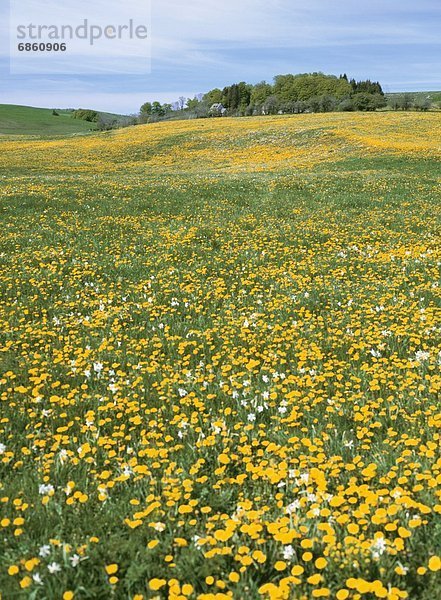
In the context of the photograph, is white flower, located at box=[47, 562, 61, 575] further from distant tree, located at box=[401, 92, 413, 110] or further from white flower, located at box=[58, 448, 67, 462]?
distant tree, located at box=[401, 92, 413, 110]

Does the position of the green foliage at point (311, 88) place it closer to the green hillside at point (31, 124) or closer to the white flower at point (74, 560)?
the green hillside at point (31, 124)

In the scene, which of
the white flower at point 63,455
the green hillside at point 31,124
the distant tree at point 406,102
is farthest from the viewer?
the green hillside at point 31,124

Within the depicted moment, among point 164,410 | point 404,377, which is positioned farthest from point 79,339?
point 404,377

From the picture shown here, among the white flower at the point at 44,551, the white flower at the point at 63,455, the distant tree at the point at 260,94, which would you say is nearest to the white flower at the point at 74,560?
the white flower at the point at 44,551

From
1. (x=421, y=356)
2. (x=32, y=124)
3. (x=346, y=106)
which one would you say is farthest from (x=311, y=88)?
(x=421, y=356)

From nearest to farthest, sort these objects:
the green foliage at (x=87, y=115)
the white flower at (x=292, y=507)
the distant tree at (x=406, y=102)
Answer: the white flower at (x=292, y=507), the distant tree at (x=406, y=102), the green foliage at (x=87, y=115)

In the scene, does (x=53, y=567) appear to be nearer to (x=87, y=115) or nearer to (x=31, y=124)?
(x=31, y=124)

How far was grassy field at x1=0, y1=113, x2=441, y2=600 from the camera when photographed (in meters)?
3.03

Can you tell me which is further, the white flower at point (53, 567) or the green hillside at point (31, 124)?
the green hillside at point (31, 124)

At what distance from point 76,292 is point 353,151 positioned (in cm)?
3304

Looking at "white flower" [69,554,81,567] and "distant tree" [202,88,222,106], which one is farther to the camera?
"distant tree" [202,88,222,106]

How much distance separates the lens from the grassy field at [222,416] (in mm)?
3031

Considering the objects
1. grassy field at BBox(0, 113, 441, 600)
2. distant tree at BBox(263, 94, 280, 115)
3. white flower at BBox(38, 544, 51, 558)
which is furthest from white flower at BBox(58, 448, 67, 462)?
distant tree at BBox(263, 94, 280, 115)

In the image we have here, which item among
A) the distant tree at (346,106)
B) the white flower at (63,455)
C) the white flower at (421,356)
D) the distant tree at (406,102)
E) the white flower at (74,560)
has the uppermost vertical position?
the distant tree at (406,102)
